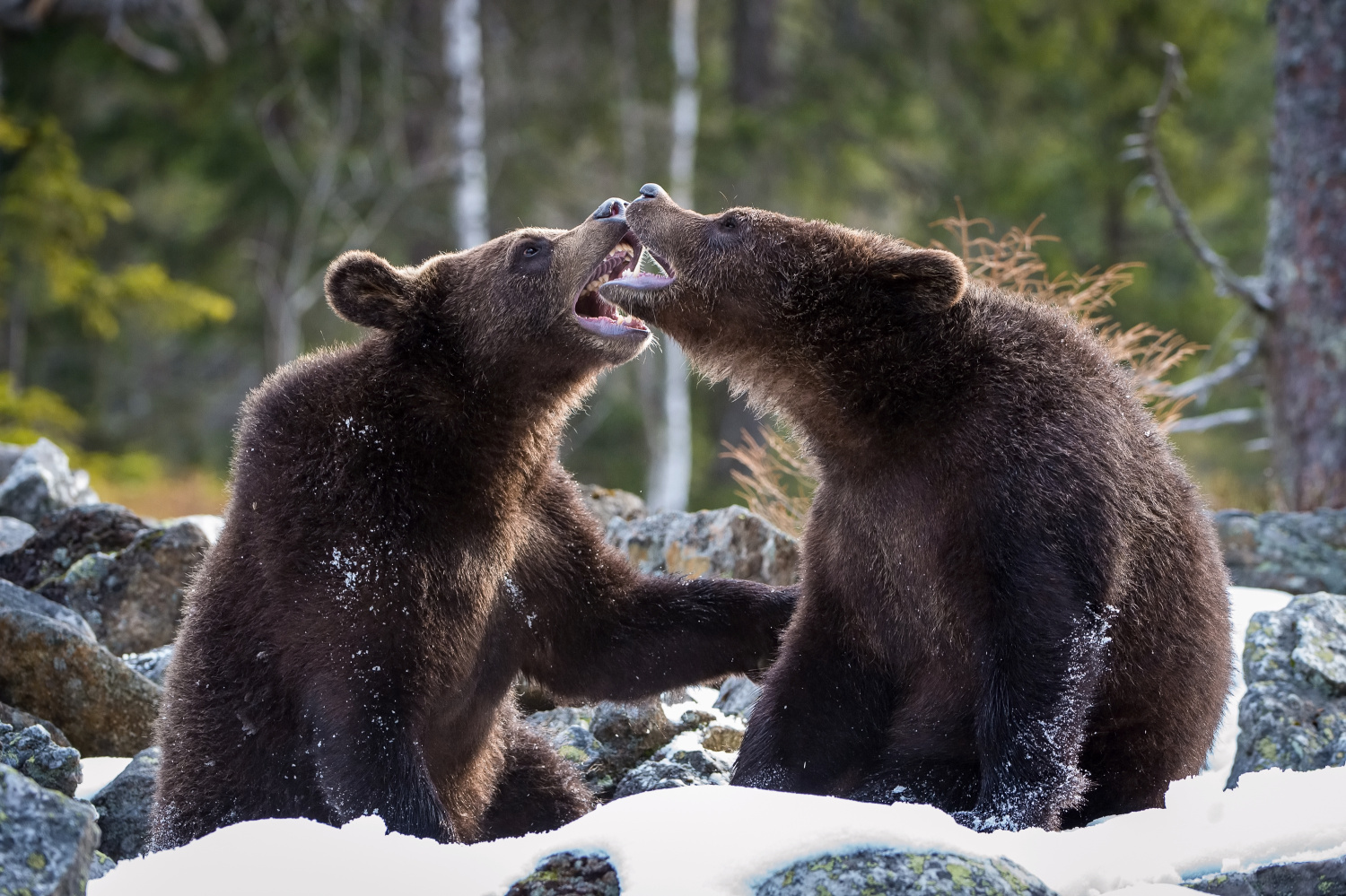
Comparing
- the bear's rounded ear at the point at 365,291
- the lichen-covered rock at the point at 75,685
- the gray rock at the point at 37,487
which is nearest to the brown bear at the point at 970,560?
the bear's rounded ear at the point at 365,291

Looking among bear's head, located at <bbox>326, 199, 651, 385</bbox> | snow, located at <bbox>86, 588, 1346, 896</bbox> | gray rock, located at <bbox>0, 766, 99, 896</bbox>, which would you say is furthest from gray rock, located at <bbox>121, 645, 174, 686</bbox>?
gray rock, located at <bbox>0, 766, 99, 896</bbox>

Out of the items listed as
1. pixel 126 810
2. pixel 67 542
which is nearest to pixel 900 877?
pixel 126 810

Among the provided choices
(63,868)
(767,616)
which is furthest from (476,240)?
(63,868)

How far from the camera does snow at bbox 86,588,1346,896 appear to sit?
2.86 metres

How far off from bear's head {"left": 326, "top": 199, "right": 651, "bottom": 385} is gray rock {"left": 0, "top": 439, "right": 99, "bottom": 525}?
3442 millimetres

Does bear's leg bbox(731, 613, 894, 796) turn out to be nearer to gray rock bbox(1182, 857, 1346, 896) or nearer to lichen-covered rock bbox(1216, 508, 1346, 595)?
gray rock bbox(1182, 857, 1346, 896)

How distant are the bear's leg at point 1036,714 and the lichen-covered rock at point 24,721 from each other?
280cm

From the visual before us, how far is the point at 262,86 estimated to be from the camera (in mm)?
16438

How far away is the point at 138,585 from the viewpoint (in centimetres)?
576

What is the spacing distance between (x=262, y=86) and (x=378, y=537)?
46.4ft

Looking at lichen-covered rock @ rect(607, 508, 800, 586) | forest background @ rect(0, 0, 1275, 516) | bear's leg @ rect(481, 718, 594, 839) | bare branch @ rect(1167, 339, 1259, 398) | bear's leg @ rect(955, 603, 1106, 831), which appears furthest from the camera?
forest background @ rect(0, 0, 1275, 516)

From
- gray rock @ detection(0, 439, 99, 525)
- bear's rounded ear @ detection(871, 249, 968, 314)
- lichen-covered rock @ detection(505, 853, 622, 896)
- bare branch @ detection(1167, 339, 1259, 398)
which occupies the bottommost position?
lichen-covered rock @ detection(505, 853, 622, 896)

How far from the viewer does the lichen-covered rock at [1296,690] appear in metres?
3.97

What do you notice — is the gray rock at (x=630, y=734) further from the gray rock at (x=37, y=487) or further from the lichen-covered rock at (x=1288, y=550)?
the gray rock at (x=37, y=487)
